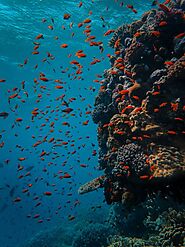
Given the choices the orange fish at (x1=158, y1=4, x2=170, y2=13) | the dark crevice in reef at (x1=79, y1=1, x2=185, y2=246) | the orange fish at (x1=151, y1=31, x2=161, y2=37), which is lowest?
the dark crevice in reef at (x1=79, y1=1, x2=185, y2=246)

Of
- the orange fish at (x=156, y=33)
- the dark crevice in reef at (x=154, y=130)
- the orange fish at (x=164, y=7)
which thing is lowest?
the dark crevice in reef at (x=154, y=130)

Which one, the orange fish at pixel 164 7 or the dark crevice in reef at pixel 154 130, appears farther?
the orange fish at pixel 164 7

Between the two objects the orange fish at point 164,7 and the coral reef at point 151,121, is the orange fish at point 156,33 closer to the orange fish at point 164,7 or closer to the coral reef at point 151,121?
the coral reef at point 151,121

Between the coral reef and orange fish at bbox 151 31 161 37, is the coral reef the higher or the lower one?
the lower one

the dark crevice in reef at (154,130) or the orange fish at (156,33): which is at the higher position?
the orange fish at (156,33)

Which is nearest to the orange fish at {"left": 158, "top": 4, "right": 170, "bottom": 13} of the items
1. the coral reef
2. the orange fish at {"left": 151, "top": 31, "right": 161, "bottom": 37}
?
the coral reef

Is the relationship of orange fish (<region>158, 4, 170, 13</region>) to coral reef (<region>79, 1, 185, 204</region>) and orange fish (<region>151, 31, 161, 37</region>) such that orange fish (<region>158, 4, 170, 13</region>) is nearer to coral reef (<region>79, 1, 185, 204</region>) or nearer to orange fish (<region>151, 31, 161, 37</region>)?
coral reef (<region>79, 1, 185, 204</region>)

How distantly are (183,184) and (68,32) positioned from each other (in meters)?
26.0

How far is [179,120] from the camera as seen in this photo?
24.0 ft

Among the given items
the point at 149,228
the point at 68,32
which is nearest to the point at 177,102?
the point at 149,228

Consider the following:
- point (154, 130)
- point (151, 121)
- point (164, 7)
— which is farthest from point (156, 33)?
point (154, 130)

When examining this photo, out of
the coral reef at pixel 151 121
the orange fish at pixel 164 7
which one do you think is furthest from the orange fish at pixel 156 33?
the orange fish at pixel 164 7

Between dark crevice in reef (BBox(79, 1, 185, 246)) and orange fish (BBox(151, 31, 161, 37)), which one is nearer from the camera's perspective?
dark crevice in reef (BBox(79, 1, 185, 246))

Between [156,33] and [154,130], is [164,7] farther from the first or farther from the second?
[154,130]
